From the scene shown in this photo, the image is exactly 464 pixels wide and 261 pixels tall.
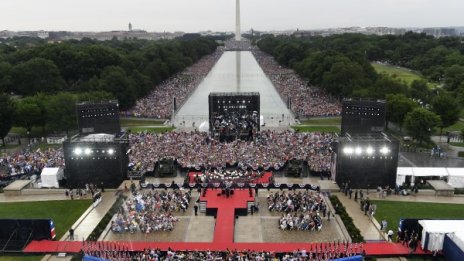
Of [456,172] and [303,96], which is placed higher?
[303,96]

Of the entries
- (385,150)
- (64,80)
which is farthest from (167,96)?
(385,150)

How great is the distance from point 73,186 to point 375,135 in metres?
27.8

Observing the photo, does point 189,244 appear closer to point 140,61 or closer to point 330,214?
point 330,214

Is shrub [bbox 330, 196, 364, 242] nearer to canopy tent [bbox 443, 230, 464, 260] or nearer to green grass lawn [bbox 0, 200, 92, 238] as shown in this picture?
canopy tent [bbox 443, 230, 464, 260]

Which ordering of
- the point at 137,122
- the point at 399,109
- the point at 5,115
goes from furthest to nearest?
the point at 137,122
the point at 399,109
the point at 5,115

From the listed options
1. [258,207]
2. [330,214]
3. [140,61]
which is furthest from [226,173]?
[140,61]

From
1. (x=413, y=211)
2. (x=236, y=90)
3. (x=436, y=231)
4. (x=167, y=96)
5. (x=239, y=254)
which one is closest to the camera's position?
(x=239, y=254)

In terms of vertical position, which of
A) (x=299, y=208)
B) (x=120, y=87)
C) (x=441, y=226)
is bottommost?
(x=299, y=208)

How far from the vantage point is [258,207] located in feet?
107

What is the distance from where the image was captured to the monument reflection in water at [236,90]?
210ft

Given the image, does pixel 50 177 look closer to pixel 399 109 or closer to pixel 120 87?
pixel 120 87

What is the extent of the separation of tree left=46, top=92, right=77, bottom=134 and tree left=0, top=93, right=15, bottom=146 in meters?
4.22

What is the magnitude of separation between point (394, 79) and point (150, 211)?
58856mm

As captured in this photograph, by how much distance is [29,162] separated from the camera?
136 ft
